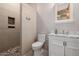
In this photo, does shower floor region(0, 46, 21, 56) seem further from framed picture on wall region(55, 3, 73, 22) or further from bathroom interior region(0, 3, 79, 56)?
framed picture on wall region(55, 3, 73, 22)

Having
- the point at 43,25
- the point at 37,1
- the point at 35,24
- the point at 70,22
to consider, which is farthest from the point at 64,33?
the point at 37,1

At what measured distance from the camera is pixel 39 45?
1.83m

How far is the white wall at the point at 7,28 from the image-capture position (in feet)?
6.02

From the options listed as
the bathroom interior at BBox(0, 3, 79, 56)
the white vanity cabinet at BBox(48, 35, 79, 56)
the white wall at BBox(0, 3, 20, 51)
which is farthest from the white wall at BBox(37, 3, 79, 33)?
the white wall at BBox(0, 3, 20, 51)

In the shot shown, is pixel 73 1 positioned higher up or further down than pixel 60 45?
higher up

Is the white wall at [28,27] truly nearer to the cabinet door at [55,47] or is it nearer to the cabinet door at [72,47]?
the cabinet door at [55,47]

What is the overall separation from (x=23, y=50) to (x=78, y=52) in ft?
2.81

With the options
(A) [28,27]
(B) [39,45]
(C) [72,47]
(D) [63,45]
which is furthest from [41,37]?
(C) [72,47]

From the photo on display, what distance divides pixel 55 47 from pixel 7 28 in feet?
2.71

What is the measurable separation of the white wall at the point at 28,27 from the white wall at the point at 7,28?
96 mm

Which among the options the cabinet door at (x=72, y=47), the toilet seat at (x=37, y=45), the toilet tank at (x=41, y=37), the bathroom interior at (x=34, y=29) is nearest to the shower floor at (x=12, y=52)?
the bathroom interior at (x=34, y=29)

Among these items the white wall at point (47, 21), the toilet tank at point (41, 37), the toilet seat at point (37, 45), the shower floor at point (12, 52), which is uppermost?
the white wall at point (47, 21)

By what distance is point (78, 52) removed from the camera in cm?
177

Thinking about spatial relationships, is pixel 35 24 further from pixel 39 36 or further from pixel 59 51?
pixel 59 51
